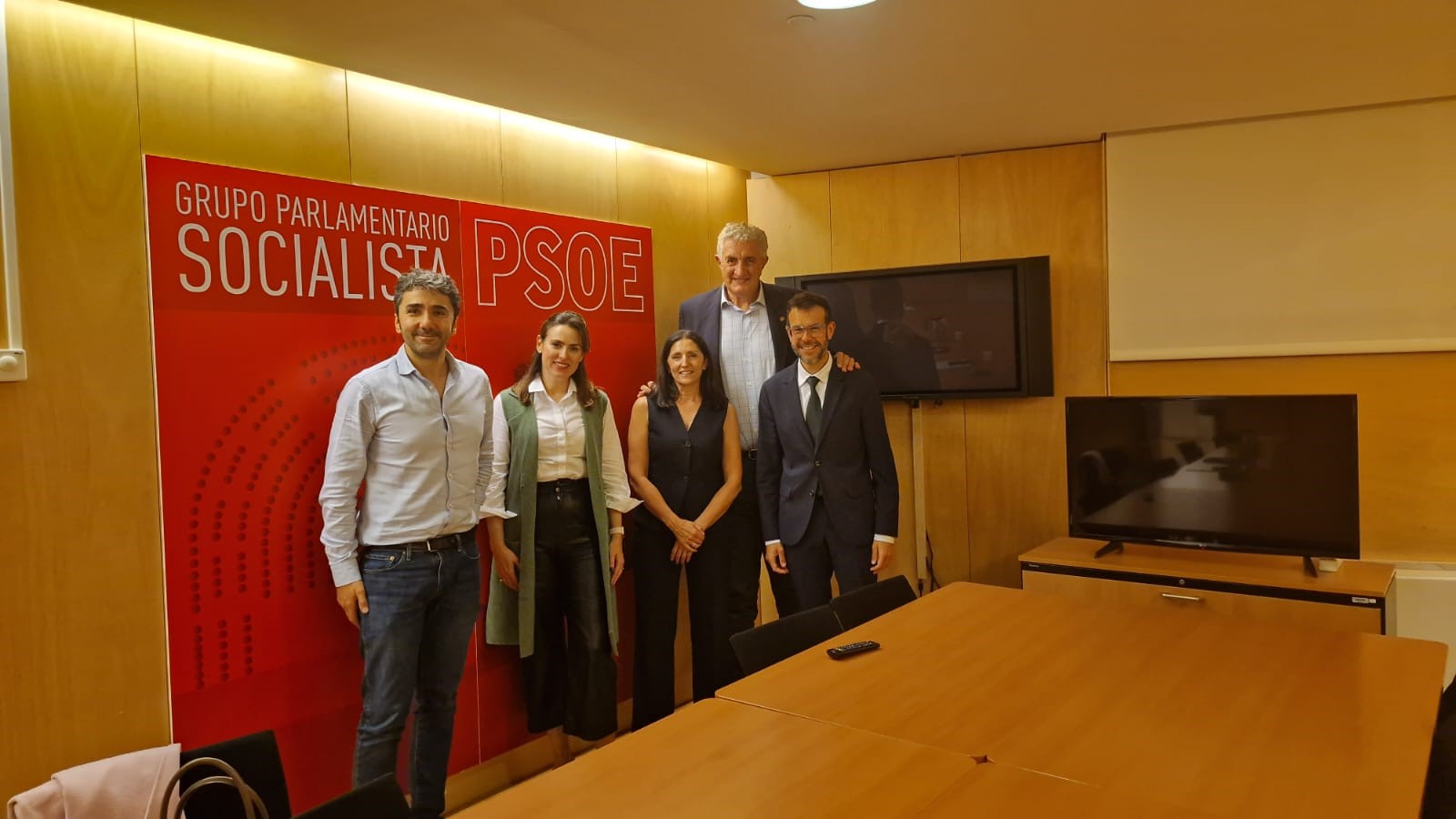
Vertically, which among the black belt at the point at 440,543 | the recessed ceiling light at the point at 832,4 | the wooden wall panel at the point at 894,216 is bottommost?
the black belt at the point at 440,543

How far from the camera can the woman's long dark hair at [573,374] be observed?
3371 mm

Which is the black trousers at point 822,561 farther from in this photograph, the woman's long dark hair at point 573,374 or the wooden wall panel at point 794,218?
the wooden wall panel at point 794,218

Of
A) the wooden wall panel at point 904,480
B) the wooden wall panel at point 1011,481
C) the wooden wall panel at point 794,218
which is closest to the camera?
the wooden wall panel at point 1011,481

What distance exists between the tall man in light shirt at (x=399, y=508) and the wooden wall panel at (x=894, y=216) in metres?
2.54

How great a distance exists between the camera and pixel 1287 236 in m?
4.02

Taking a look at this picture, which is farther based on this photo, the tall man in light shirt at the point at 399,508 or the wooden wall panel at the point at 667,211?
the wooden wall panel at the point at 667,211

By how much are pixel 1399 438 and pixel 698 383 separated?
2.99 metres

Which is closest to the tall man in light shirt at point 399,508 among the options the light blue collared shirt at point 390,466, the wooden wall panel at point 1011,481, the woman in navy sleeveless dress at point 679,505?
the light blue collared shirt at point 390,466

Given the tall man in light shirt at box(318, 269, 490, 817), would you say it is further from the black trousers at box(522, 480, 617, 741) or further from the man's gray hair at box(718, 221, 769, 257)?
the man's gray hair at box(718, 221, 769, 257)

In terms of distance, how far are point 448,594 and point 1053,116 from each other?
309 cm

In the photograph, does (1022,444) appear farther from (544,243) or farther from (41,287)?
(41,287)

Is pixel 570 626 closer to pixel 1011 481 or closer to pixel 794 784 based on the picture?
pixel 794 784

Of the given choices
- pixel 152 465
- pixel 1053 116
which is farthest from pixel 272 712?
pixel 1053 116

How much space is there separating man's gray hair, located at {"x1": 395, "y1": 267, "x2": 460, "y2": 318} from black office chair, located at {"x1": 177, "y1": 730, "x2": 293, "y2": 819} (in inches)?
55.0
